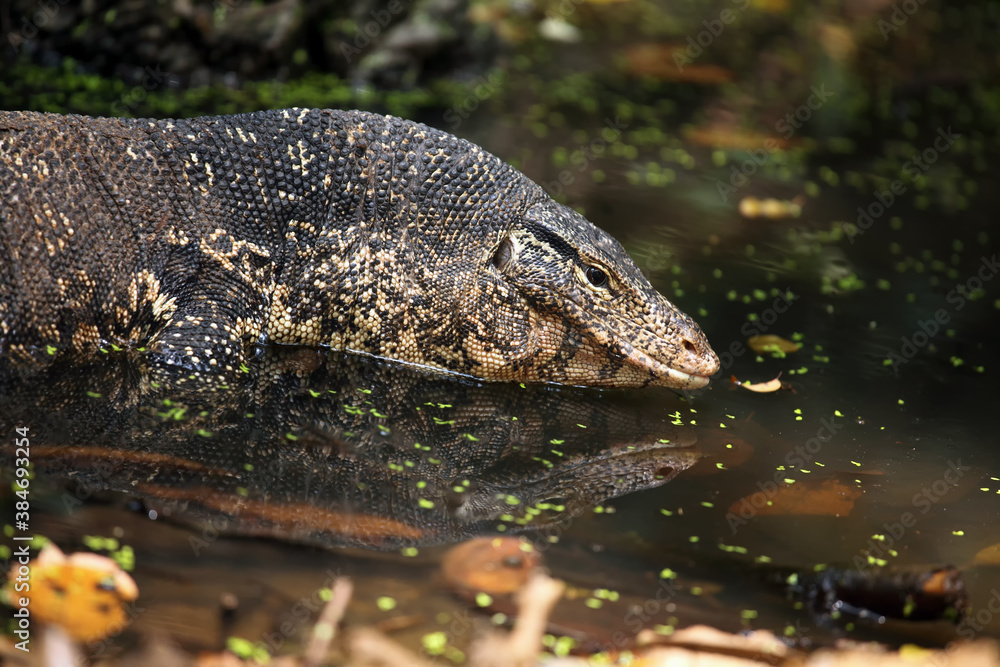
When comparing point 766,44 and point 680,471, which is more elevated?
point 766,44

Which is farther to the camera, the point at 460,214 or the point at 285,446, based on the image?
the point at 460,214

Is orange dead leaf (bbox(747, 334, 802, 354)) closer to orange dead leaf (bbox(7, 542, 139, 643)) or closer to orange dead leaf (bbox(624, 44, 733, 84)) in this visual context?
orange dead leaf (bbox(7, 542, 139, 643))

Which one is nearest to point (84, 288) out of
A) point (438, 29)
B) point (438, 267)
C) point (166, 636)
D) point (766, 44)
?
point (438, 267)

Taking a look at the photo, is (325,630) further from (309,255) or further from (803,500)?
(803,500)

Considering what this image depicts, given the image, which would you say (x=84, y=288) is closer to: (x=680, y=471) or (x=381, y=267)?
(x=381, y=267)

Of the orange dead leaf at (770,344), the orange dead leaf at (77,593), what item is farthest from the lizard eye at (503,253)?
the orange dead leaf at (77,593)

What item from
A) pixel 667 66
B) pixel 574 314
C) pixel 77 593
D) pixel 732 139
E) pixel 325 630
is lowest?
pixel 77 593

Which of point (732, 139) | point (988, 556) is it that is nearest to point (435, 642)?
point (988, 556)
